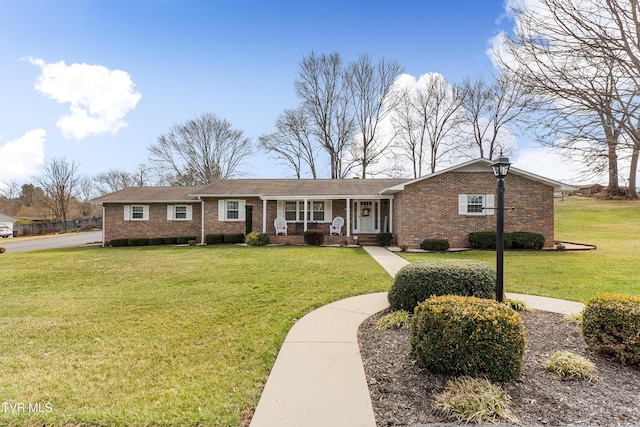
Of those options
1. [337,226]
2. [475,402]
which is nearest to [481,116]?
[337,226]

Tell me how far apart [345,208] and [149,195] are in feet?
41.1

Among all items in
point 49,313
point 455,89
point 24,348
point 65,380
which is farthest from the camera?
point 455,89

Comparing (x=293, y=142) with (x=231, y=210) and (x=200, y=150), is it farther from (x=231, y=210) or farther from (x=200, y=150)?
(x=231, y=210)

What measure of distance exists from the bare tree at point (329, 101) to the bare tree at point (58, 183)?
108ft

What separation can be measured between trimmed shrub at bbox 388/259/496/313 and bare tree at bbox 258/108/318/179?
27.4 meters

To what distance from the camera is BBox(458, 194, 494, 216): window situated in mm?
14992

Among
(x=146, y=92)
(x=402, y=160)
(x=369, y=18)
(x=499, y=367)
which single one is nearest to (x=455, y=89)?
(x=402, y=160)

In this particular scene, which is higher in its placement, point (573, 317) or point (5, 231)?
point (5, 231)

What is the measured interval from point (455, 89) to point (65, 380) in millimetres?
32444

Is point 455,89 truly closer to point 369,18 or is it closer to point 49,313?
point 369,18

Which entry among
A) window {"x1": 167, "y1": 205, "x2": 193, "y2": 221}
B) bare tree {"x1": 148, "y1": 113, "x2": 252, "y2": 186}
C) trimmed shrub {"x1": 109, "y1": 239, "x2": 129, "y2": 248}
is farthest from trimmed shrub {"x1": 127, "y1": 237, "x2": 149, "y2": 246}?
bare tree {"x1": 148, "y1": 113, "x2": 252, "y2": 186}

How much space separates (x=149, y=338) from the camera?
14.0 ft

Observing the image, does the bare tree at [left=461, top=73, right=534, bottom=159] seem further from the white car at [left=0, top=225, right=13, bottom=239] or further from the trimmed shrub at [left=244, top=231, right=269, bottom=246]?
the white car at [left=0, top=225, right=13, bottom=239]

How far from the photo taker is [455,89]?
28.9 meters
